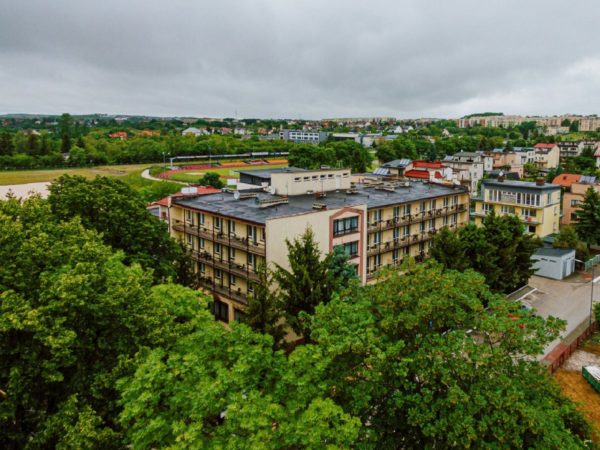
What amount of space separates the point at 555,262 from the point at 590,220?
10.9m

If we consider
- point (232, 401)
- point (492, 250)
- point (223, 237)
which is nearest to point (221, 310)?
point (223, 237)

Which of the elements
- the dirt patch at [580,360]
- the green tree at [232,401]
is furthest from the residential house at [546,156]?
the green tree at [232,401]

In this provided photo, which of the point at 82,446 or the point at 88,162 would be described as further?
the point at 88,162

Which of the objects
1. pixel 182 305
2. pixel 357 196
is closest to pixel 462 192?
pixel 357 196

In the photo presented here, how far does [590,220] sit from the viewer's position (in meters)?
58.2

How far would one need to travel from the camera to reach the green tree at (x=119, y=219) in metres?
30.6

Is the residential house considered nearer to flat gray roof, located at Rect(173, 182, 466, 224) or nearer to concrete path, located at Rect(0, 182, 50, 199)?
flat gray roof, located at Rect(173, 182, 466, 224)

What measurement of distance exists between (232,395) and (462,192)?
42784mm

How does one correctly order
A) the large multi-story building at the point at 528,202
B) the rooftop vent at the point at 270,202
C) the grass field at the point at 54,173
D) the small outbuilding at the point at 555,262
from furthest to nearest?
1. the grass field at the point at 54,173
2. the large multi-story building at the point at 528,202
3. the small outbuilding at the point at 555,262
4. the rooftop vent at the point at 270,202

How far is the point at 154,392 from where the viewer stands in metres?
15.2

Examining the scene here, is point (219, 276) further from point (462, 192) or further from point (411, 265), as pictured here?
point (462, 192)

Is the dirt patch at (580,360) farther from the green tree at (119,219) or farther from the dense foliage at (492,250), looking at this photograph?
the green tree at (119,219)

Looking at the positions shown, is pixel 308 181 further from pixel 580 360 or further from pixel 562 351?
pixel 580 360

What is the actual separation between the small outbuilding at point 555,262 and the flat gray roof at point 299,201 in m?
11.7
